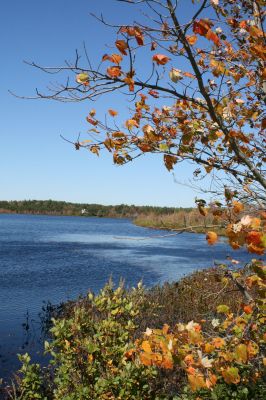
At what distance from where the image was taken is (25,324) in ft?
41.1

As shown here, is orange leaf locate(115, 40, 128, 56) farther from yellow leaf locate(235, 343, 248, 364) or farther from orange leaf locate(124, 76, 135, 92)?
yellow leaf locate(235, 343, 248, 364)

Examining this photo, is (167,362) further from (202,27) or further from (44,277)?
(44,277)

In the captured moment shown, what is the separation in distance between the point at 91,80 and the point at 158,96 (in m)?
0.94

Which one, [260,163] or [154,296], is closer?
[260,163]

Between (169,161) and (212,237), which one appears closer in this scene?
(212,237)

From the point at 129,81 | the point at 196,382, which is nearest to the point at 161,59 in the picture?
the point at 129,81

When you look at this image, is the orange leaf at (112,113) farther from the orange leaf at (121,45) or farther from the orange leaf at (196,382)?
the orange leaf at (196,382)

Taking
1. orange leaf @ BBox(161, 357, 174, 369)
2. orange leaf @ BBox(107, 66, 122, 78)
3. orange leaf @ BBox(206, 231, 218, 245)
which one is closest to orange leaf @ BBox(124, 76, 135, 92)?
orange leaf @ BBox(107, 66, 122, 78)

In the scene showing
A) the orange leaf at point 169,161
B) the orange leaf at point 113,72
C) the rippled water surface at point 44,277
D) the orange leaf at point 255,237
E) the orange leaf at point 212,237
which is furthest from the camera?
the rippled water surface at point 44,277

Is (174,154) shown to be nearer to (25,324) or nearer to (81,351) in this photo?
(81,351)

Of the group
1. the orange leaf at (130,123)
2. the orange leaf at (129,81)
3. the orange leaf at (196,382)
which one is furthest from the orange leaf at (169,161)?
the orange leaf at (196,382)

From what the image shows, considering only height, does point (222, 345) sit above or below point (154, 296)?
above

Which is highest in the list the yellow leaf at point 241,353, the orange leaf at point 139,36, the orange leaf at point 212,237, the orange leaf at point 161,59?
the orange leaf at point 139,36

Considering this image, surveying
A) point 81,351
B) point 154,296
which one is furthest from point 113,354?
point 154,296
